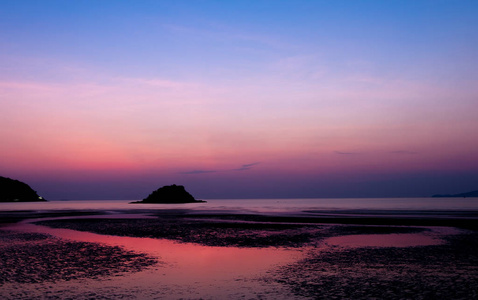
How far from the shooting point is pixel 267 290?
15203mm

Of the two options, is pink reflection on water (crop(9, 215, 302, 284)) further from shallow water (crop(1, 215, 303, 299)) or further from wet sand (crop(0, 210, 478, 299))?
wet sand (crop(0, 210, 478, 299))

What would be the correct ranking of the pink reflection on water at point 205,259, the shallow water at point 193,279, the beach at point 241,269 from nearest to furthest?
the shallow water at point 193,279
the beach at point 241,269
the pink reflection on water at point 205,259

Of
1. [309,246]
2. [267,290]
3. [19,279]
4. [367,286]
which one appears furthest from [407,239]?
[19,279]

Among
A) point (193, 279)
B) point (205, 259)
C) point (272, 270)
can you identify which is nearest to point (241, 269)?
point (272, 270)

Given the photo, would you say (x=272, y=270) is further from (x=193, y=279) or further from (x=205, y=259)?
(x=205, y=259)

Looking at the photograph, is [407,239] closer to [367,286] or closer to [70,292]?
[367,286]

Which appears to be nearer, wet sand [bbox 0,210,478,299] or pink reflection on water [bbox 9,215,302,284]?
wet sand [bbox 0,210,478,299]

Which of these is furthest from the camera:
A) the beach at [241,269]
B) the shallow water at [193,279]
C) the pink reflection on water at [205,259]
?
the pink reflection on water at [205,259]

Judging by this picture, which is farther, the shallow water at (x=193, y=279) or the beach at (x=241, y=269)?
the beach at (x=241, y=269)

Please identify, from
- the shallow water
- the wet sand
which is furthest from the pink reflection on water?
the wet sand

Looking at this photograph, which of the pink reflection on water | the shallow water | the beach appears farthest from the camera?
the pink reflection on water

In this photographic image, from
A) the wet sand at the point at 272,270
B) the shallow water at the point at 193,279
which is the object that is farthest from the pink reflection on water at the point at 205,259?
the wet sand at the point at 272,270

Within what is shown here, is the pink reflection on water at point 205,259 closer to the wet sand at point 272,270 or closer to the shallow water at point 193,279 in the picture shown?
the shallow water at point 193,279

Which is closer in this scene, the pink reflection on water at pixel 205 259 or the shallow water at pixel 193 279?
the shallow water at pixel 193 279
